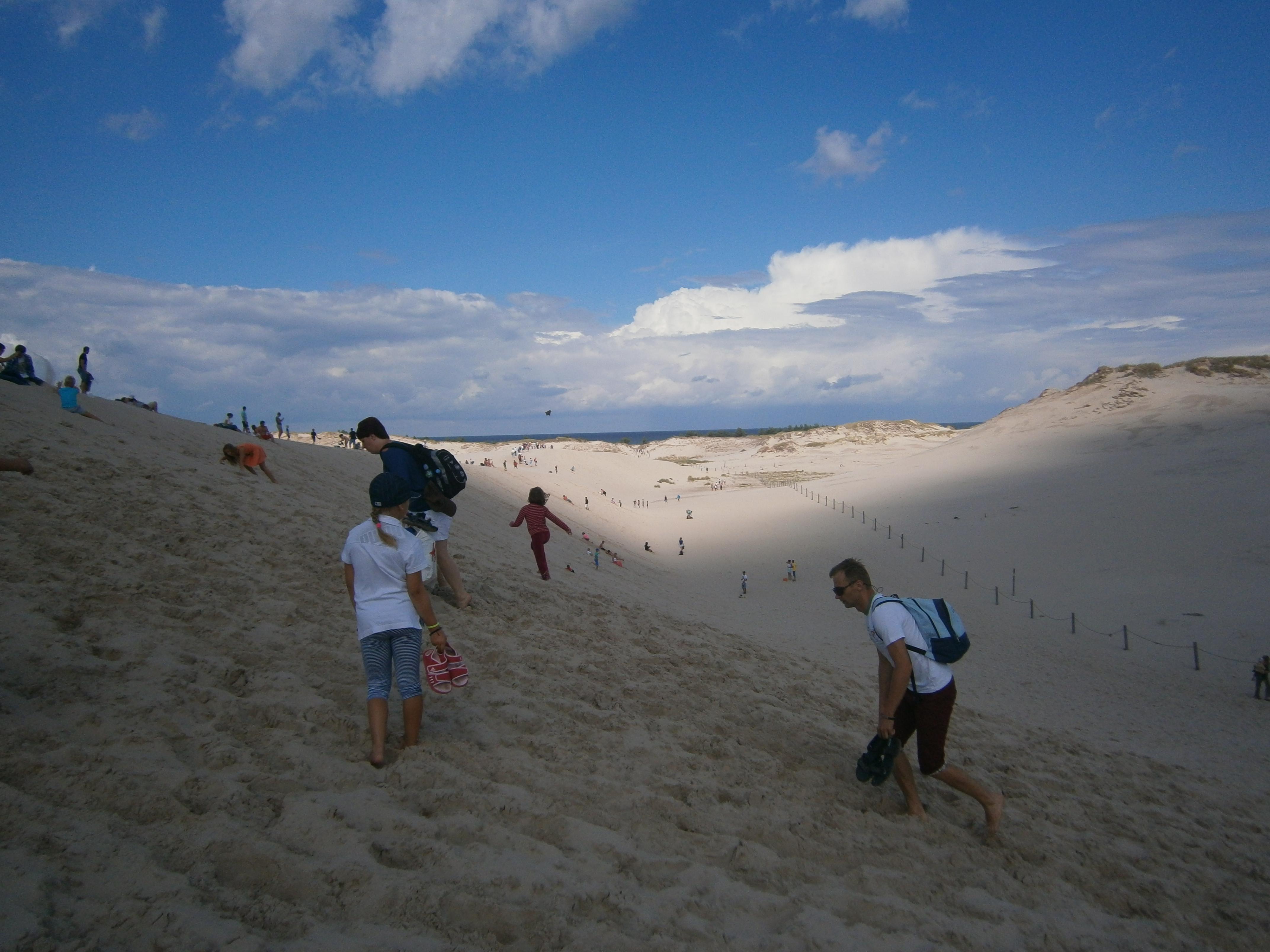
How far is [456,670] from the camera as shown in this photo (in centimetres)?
442

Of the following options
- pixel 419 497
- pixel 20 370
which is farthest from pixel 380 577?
pixel 20 370

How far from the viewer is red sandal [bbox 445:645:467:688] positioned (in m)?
4.39

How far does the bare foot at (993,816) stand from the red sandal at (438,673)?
138 inches

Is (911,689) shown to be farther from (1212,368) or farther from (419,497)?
(1212,368)

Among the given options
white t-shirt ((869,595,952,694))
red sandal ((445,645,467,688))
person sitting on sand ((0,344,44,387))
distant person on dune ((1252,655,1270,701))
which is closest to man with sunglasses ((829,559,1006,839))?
white t-shirt ((869,595,952,694))

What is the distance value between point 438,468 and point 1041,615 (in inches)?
625

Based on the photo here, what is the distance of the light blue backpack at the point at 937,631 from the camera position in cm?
435

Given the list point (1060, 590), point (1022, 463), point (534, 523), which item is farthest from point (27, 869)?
point (1022, 463)

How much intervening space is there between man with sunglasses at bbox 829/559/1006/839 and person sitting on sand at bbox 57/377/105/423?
11.9 meters

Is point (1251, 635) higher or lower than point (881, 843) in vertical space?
lower

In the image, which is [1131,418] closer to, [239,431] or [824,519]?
[824,519]

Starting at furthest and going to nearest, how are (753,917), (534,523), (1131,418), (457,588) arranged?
(1131,418)
(534,523)
(457,588)
(753,917)

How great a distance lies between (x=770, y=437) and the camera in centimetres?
10056

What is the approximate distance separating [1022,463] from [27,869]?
42187 mm
